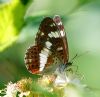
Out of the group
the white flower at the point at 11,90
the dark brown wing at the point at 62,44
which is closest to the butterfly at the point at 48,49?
the dark brown wing at the point at 62,44

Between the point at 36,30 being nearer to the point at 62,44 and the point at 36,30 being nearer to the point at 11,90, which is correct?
the point at 62,44

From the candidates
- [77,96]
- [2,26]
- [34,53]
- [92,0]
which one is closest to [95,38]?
[92,0]

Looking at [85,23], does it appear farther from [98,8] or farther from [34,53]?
[34,53]

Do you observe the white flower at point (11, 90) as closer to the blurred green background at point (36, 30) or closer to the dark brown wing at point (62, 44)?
the blurred green background at point (36, 30)

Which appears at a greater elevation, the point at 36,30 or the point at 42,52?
the point at 36,30

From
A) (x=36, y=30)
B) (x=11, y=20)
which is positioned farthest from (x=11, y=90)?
(x=36, y=30)

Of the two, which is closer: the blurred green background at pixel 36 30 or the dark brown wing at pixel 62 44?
the blurred green background at pixel 36 30
